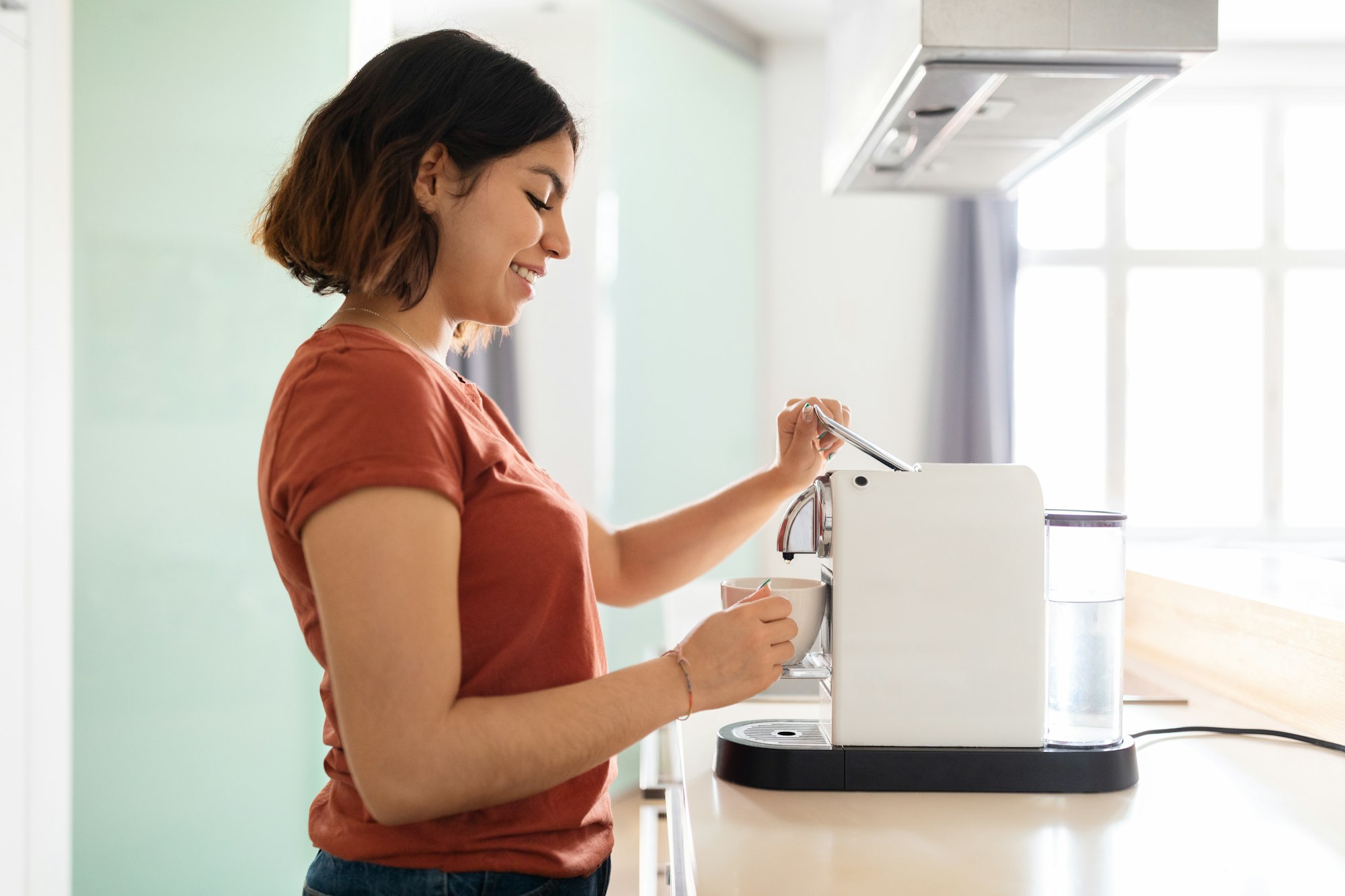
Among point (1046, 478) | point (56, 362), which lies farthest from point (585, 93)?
point (1046, 478)

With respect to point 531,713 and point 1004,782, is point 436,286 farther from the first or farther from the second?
point 1004,782

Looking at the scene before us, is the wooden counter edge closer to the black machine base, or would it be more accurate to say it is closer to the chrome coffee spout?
the black machine base

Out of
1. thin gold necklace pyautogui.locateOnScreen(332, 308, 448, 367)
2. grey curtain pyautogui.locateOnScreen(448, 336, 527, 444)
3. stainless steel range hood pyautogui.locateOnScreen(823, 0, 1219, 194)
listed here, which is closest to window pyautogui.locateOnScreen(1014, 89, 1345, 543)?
grey curtain pyautogui.locateOnScreen(448, 336, 527, 444)

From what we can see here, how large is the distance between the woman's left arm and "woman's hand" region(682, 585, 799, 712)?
0.41m

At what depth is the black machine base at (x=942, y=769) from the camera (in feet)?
2.99

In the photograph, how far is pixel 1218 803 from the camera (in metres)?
0.91

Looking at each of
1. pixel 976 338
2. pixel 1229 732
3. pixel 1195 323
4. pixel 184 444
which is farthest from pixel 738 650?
pixel 1195 323

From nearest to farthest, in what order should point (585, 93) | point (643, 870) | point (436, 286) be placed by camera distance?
point (436, 286) < point (643, 870) < point (585, 93)

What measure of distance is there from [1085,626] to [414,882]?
0.66 meters

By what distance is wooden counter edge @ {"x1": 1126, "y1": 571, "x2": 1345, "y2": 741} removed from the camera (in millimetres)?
1092

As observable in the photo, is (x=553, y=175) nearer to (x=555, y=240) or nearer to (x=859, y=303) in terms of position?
(x=555, y=240)

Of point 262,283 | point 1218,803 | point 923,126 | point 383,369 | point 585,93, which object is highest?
point 585,93

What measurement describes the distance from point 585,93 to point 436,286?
8.98 ft

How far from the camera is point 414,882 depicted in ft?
2.54
